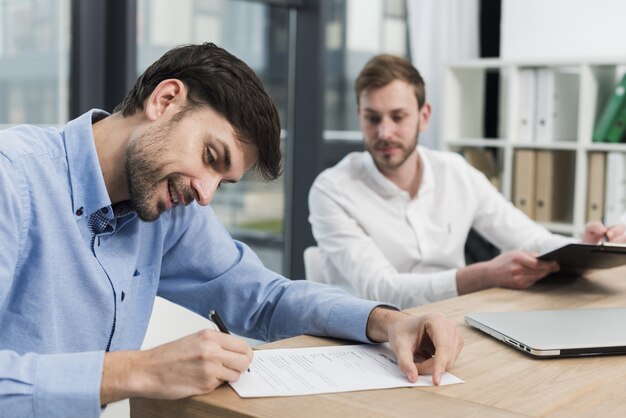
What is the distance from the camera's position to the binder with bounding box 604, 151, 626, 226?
11.5 ft

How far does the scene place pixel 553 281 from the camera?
203 cm

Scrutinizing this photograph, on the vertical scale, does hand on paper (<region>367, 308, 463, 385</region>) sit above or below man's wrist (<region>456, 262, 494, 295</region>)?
above

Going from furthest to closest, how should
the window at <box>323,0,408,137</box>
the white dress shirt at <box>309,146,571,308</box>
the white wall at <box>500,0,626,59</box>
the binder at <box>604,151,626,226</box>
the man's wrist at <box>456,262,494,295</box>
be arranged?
the window at <box>323,0,408,137</box>, the white wall at <box>500,0,626,59</box>, the binder at <box>604,151,626,226</box>, the white dress shirt at <box>309,146,571,308</box>, the man's wrist at <box>456,262,494,295</box>

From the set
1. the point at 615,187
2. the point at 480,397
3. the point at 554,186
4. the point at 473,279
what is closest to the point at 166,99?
the point at 480,397

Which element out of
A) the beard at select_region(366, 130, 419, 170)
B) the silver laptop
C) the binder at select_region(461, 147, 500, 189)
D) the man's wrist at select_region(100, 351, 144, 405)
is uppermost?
the beard at select_region(366, 130, 419, 170)

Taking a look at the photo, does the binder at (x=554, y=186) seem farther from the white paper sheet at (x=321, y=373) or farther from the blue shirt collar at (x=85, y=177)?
the blue shirt collar at (x=85, y=177)

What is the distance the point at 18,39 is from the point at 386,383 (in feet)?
7.39

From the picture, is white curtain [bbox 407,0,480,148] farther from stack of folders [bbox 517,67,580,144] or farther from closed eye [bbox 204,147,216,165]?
closed eye [bbox 204,147,216,165]

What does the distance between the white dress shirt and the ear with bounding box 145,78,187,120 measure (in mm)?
1121

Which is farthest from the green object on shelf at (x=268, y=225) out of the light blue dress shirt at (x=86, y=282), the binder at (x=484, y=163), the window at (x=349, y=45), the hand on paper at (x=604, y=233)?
the light blue dress shirt at (x=86, y=282)

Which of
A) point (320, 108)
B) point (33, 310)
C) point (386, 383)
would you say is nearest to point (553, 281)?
point (386, 383)

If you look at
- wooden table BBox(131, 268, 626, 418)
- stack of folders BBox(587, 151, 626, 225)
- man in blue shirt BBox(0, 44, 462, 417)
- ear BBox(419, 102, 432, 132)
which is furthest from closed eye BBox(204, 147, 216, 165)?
stack of folders BBox(587, 151, 626, 225)

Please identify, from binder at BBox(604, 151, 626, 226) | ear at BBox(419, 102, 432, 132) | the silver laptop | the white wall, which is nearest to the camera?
the silver laptop

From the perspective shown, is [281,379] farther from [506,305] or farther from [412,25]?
[412,25]
